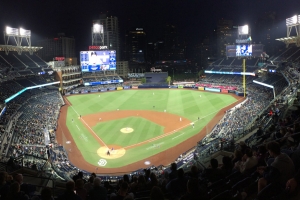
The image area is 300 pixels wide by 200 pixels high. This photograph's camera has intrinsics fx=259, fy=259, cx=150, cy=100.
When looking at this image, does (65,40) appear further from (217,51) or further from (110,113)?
(110,113)

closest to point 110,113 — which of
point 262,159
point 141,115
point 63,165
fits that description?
point 141,115

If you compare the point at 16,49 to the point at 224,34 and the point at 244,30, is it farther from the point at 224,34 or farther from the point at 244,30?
the point at 224,34

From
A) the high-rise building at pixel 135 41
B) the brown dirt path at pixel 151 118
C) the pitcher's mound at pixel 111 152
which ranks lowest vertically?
the pitcher's mound at pixel 111 152

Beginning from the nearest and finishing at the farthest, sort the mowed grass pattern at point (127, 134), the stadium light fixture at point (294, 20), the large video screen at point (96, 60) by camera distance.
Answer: the mowed grass pattern at point (127, 134)
the stadium light fixture at point (294, 20)
the large video screen at point (96, 60)

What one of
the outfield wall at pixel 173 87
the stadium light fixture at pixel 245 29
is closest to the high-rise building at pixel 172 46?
Answer: the outfield wall at pixel 173 87

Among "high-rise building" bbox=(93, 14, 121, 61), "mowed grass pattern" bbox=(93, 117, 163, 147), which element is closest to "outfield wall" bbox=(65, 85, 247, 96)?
"mowed grass pattern" bbox=(93, 117, 163, 147)

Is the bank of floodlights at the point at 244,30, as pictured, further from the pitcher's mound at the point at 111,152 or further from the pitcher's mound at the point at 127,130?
the pitcher's mound at the point at 111,152

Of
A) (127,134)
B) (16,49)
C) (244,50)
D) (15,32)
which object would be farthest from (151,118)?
(16,49)
